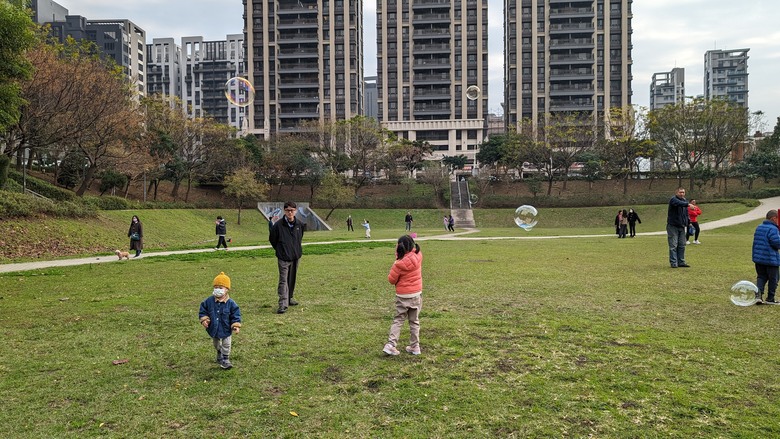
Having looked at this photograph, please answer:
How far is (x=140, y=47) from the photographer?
461 feet

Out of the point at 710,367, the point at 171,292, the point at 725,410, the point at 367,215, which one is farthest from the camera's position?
the point at 367,215

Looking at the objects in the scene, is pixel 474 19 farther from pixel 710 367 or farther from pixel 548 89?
pixel 710 367

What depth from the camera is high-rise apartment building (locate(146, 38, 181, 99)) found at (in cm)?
16038

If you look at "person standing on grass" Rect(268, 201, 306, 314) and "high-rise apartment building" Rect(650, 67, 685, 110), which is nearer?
"person standing on grass" Rect(268, 201, 306, 314)

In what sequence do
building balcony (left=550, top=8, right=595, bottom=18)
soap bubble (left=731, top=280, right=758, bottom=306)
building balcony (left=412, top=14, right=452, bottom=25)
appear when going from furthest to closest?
1. building balcony (left=412, top=14, right=452, bottom=25)
2. building balcony (left=550, top=8, right=595, bottom=18)
3. soap bubble (left=731, top=280, right=758, bottom=306)

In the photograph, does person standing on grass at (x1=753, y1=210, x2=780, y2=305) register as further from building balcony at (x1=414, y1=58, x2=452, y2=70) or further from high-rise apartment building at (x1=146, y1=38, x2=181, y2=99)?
high-rise apartment building at (x1=146, y1=38, x2=181, y2=99)

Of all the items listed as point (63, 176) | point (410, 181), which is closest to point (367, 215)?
point (410, 181)

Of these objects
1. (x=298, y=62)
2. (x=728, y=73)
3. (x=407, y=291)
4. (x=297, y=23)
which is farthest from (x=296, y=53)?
(x=728, y=73)

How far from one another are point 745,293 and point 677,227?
6267 millimetres

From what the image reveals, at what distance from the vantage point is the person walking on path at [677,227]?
46.1ft

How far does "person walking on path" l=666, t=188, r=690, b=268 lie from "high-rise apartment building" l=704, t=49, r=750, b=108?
187148mm

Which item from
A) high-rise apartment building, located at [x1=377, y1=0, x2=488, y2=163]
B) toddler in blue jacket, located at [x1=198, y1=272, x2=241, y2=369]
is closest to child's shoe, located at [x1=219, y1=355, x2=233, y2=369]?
toddler in blue jacket, located at [x1=198, y1=272, x2=241, y2=369]

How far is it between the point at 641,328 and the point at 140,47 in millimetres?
157835

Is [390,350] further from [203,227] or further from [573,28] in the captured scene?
[573,28]
